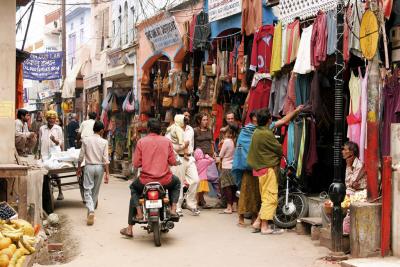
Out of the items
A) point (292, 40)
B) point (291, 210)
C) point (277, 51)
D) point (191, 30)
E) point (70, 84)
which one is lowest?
point (291, 210)

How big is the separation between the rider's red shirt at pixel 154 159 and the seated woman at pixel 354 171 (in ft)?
8.11

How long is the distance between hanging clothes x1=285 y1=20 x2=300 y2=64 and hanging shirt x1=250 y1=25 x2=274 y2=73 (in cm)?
73

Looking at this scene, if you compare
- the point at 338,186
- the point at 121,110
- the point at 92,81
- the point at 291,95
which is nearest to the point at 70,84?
the point at 92,81

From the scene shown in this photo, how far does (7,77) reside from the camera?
8711 mm

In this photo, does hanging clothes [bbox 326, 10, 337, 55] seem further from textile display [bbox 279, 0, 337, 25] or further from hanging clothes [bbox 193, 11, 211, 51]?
hanging clothes [bbox 193, 11, 211, 51]

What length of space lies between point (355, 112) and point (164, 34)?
32.4ft

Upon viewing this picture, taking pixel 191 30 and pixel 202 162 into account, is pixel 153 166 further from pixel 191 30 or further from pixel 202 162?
pixel 191 30

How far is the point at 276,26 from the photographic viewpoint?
11281 mm

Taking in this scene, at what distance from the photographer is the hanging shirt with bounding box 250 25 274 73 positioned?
11.6 metres

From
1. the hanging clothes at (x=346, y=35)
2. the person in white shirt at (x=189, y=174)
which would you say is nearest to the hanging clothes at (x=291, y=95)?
the hanging clothes at (x=346, y=35)

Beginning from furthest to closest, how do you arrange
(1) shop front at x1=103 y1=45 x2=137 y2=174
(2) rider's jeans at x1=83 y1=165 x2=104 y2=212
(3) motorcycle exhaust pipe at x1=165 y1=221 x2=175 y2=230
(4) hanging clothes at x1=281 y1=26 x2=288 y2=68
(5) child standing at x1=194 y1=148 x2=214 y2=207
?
(1) shop front at x1=103 y1=45 x2=137 y2=174 → (5) child standing at x1=194 y1=148 x2=214 y2=207 → (4) hanging clothes at x1=281 y1=26 x2=288 y2=68 → (2) rider's jeans at x1=83 y1=165 x2=104 y2=212 → (3) motorcycle exhaust pipe at x1=165 y1=221 x2=175 y2=230

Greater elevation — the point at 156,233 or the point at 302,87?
the point at 302,87

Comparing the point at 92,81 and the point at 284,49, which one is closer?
the point at 284,49

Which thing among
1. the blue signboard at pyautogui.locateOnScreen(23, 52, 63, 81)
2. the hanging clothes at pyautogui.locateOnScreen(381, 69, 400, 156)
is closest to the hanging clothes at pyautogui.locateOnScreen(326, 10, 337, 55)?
the hanging clothes at pyautogui.locateOnScreen(381, 69, 400, 156)
